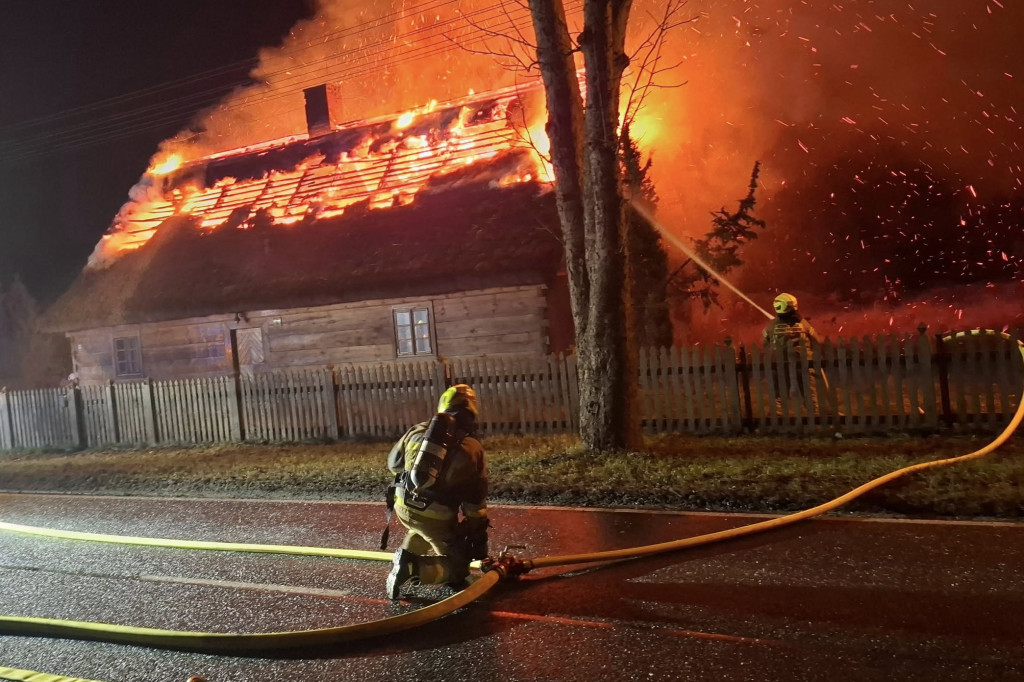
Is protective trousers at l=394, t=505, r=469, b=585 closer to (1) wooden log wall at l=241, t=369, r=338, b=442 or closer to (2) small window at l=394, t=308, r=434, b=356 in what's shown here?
(1) wooden log wall at l=241, t=369, r=338, b=442

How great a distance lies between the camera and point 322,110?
23.3m

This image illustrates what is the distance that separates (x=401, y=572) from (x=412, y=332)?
11933 mm

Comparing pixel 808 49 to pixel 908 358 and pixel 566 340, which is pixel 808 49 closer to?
pixel 566 340

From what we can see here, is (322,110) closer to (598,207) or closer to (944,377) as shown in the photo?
(598,207)

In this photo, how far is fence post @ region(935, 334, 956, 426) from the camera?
9797 millimetres

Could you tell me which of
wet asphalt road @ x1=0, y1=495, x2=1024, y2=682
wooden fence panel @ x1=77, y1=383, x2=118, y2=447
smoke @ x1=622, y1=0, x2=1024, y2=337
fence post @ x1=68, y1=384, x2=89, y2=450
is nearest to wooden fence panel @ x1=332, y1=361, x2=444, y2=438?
wooden fence panel @ x1=77, y1=383, x2=118, y2=447

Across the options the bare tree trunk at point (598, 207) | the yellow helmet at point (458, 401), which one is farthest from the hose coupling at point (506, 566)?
the bare tree trunk at point (598, 207)

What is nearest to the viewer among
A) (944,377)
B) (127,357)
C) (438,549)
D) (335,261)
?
(438,549)

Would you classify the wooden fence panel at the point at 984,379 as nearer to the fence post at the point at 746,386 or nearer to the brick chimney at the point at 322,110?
the fence post at the point at 746,386

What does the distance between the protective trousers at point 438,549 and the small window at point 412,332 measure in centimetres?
1150

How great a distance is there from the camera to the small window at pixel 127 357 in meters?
A: 20.5

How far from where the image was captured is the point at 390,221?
58.5 feet

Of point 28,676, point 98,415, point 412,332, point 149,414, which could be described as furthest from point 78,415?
point 28,676

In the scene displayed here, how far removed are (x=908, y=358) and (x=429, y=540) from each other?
735cm
